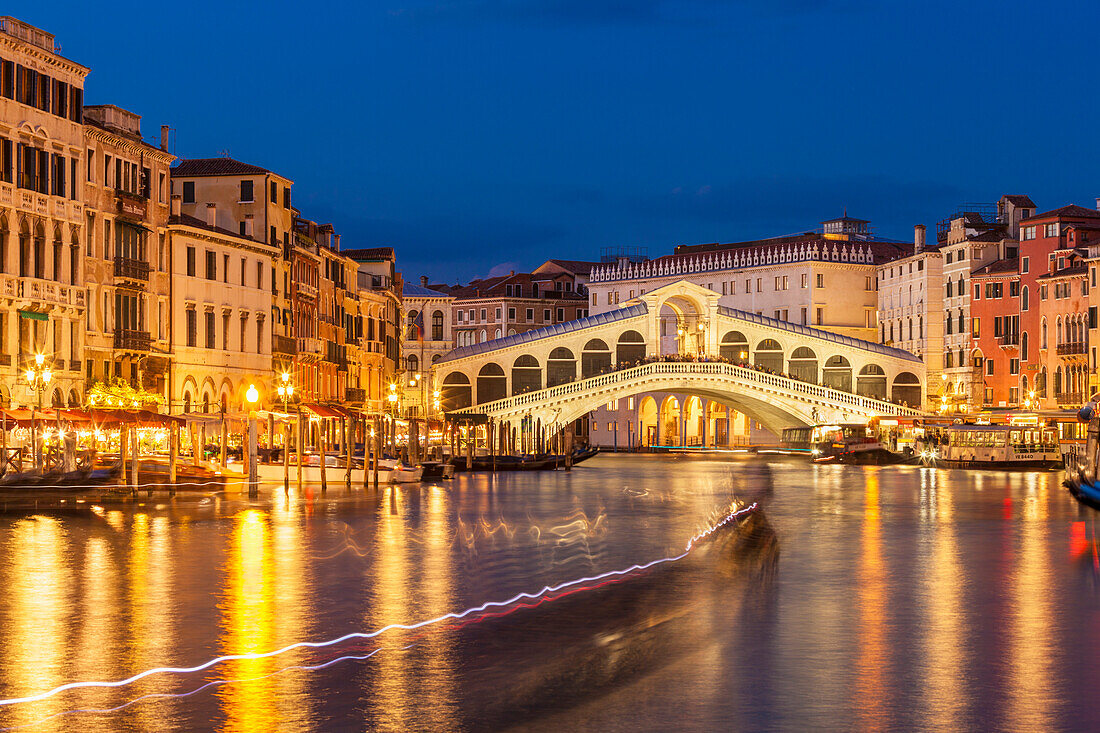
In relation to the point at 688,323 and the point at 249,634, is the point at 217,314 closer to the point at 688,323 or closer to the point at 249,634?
the point at 688,323

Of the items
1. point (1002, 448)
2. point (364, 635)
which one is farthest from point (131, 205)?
point (364, 635)

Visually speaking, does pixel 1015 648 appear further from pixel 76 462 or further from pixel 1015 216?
pixel 1015 216

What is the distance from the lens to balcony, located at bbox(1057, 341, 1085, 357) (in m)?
75.2

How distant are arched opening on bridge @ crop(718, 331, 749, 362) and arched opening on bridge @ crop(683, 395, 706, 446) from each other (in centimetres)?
1012

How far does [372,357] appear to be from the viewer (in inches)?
3285

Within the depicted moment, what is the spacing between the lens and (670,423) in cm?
10750

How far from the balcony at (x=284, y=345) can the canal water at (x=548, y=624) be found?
33.2 m

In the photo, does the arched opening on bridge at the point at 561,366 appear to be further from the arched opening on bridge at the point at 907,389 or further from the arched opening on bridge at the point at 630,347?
the arched opening on bridge at the point at 907,389

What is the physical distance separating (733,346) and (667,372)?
13.7m

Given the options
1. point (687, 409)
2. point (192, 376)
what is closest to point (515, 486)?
point (192, 376)

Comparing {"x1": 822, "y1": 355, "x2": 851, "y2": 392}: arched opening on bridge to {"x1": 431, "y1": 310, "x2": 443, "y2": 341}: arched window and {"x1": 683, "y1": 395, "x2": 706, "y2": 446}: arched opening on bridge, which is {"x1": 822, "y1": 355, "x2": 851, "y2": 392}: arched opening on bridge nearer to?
{"x1": 683, "y1": 395, "x2": 706, "y2": 446}: arched opening on bridge

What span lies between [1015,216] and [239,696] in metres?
83.6

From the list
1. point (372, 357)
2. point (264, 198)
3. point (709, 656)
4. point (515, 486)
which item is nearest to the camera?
point (709, 656)

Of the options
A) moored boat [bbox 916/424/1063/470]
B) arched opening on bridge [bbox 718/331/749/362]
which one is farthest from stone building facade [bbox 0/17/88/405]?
arched opening on bridge [bbox 718/331/749/362]
